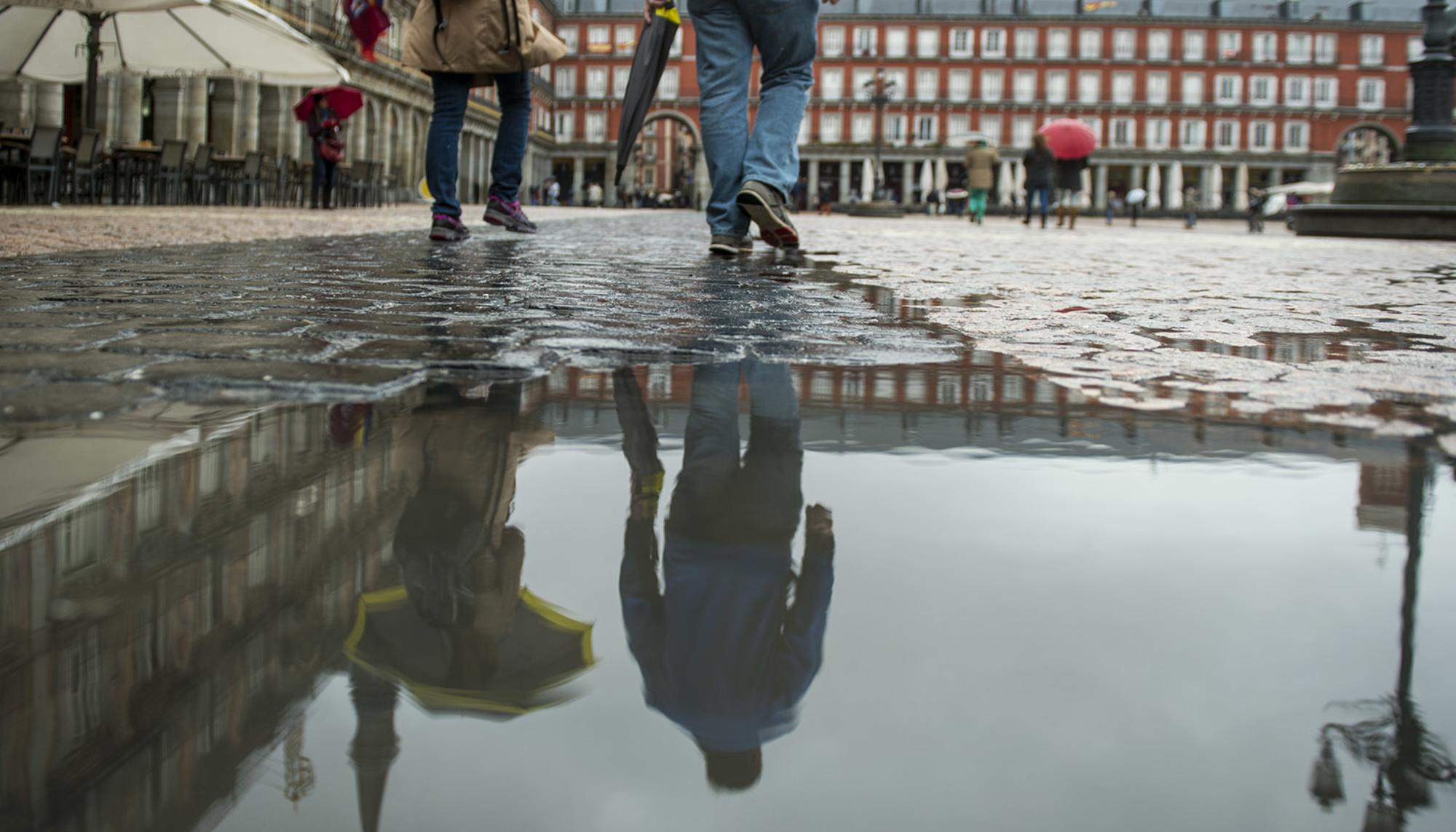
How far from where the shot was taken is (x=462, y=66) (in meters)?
5.63

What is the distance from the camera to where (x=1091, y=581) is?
30.7 inches

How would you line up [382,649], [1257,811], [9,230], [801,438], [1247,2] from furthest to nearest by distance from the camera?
[1247,2] → [9,230] → [801,438] → [382,649] → [1257,811]

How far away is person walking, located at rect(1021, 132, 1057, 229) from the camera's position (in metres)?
21.9

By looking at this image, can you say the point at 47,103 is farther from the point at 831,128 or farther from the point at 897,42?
the point at 897,42

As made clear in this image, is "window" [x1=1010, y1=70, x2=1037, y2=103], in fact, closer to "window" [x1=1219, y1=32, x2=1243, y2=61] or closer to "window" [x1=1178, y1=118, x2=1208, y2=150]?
"window" [x1=1178, y1=118, x2=1208, y2=150]

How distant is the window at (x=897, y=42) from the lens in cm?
6738

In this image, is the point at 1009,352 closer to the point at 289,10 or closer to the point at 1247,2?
the point at 289,10

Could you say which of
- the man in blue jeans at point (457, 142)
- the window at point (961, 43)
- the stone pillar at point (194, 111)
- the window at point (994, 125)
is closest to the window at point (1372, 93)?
the window at point (994, 125)

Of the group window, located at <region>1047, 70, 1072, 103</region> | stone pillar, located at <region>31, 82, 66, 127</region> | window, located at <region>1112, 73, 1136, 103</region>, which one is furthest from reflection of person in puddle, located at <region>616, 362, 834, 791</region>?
window, located at <region>1112, 73, 1136, 103</region>

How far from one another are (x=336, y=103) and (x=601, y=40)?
54.3 m

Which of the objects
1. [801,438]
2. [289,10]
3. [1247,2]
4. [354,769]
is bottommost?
[354,769]

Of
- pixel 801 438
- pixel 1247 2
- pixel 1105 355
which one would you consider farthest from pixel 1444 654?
pixel 1247 2

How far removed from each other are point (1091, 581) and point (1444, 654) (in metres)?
0.20

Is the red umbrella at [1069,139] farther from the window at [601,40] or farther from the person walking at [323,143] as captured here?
the window at [601,40]
